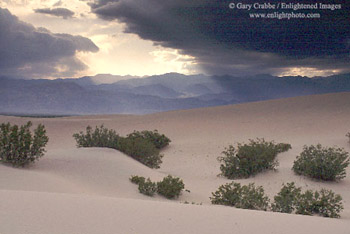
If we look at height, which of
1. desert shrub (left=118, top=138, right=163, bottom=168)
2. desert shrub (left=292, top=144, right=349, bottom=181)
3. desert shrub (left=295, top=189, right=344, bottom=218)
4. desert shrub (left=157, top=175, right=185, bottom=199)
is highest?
desert shrub (left=118, top=138, right=163, bottom=168)

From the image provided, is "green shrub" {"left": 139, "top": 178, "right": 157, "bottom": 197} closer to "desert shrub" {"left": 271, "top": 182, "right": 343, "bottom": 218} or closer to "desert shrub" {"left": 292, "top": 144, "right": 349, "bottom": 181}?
"desert shrub" {"left": 271, "top": 182, "right": 343, "bottom": 218}

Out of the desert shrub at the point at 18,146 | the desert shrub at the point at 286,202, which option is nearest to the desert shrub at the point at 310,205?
the desert shrub at the point at 286,202

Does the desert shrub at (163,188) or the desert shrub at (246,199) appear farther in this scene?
the desert shrub at (163,188)

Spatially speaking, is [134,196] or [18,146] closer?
[134,196]

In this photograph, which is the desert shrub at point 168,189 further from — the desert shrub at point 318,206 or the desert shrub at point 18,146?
the desert shrub at point 18,146

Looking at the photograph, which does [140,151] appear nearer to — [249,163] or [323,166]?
[249,163]

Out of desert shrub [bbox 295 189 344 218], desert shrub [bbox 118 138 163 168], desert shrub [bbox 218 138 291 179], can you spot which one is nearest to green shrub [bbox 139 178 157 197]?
desert shrub [bbox 295 189 344 218]

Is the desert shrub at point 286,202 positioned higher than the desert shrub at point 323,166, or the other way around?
the desert shrub at point 323,166

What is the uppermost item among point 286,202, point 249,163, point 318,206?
point 249,163

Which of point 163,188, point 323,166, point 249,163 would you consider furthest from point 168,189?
point 323,166

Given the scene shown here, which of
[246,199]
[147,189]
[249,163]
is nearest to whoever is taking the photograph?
[246,199]

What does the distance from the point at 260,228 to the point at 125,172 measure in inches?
273

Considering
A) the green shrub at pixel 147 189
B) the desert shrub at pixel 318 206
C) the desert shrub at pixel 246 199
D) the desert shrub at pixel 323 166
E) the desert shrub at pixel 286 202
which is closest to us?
the desert shrub at pixel 318 206

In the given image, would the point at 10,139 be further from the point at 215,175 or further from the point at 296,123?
the point at 296,123
